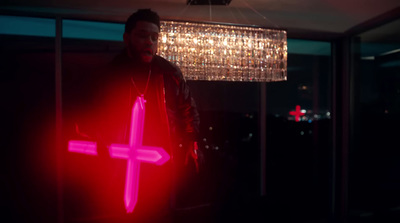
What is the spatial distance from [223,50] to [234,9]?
3.35ft

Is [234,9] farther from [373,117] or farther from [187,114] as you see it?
[373,117]

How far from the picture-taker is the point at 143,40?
1.58 m

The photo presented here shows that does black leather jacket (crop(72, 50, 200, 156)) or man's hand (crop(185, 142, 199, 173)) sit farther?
man's hand (crop(185, 142, 199, 173))

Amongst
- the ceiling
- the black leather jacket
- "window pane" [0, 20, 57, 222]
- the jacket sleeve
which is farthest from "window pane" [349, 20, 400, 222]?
"window pane" [0, 20, 57, 222]

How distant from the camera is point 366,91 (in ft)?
12.5

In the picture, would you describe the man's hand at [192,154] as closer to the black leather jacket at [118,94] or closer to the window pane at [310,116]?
the black leather jacket at [118,94]

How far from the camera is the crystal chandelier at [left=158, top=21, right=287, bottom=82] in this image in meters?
1.82

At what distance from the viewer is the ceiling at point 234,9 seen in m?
2.60

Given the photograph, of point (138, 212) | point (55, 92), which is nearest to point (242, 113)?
point (55, 92)

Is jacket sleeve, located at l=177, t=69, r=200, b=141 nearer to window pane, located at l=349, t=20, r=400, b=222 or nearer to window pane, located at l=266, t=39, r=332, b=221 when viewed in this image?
window pane, located at l=266, t=39, r=332, b=221

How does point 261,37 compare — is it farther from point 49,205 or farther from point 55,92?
point 49,205

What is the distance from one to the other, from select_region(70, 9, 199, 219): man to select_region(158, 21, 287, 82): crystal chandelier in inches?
6.0

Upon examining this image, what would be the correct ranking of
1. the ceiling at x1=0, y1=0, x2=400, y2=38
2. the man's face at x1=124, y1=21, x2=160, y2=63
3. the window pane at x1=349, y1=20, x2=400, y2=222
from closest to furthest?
the man's face at x1=124, y1=21, x2=160, y2=63
the ceiling at x1=0, y1=0, x2=400, y2=38
the window pane at x1=349, y1=20, x2=400, y2=222

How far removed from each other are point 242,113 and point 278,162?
11.6 feet
